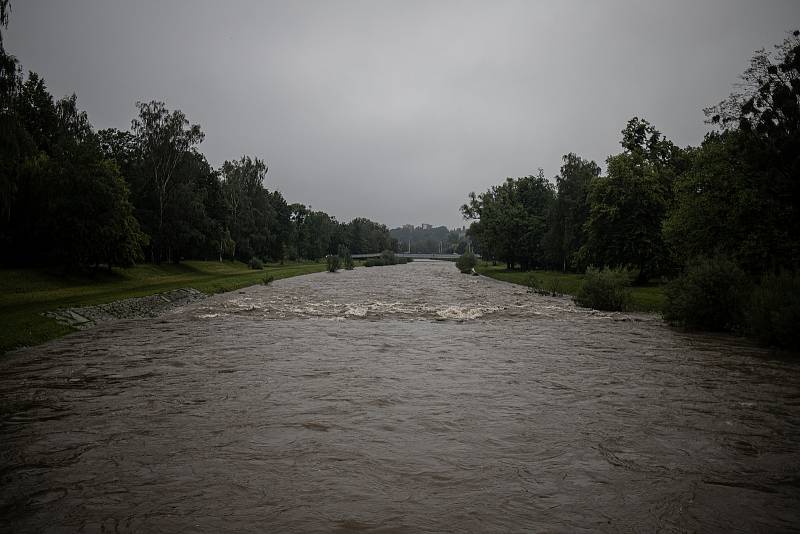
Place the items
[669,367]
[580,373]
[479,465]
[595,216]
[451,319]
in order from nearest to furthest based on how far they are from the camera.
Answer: [479,465] < [580,373] < [669,367] < [451,319] < [595,216]

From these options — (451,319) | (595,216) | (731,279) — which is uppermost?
(595,216)

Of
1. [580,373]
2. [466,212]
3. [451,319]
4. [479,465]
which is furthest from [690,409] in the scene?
[466,212]

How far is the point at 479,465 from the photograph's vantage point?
23.9ft

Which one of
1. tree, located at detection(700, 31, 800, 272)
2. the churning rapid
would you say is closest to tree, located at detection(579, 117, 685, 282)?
tree, located at detection(700, 31, 800, 272)

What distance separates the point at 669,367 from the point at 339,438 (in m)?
10.8

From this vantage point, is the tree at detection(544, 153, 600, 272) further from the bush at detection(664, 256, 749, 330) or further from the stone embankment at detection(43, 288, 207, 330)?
the stone embankment at detection(43, 288, 207, 330)

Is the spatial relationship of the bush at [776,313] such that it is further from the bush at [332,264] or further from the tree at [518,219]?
the bush at [332,264]

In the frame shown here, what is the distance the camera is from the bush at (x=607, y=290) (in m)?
30.3

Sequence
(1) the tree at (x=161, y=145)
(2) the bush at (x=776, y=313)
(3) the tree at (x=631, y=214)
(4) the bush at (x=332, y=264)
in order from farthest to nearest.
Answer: (4) the bush at (x=332, y=264) < (1) the tree at (x=161, y=145) < (3) the tree at (x=631, y=214) < (2) the bush at (x=776, y=313)

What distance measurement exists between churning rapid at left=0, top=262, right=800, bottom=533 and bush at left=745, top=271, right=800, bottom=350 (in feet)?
2.97

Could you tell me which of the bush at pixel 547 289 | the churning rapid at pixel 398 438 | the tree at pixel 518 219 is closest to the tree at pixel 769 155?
the churning rapid at pixel 398 438

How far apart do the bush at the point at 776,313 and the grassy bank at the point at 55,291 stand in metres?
25.9

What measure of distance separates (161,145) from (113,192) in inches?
902

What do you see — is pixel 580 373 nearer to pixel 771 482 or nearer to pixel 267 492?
pixel 771 482
